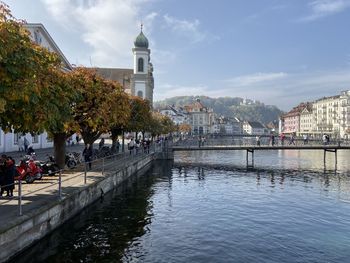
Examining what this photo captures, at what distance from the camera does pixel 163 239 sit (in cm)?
Result: 1819

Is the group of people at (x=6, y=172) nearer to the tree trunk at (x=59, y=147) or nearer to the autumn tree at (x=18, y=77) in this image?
the autumn tree at (x=18, y=77)

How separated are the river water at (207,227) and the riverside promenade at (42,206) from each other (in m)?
0.52

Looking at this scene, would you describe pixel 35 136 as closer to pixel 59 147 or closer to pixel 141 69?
pixel 59 147

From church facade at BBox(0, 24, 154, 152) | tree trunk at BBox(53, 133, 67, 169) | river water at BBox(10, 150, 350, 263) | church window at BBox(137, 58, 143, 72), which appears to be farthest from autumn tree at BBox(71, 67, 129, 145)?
church window at BBox(137, 58, 143, 72)

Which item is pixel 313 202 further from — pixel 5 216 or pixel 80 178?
pixel 5 216

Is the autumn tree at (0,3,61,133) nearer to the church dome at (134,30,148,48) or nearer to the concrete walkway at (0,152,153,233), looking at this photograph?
the concrete walkway at (0,152,153,233)

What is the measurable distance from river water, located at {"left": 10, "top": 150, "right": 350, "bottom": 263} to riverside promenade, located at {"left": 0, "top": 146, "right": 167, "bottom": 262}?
1.71 ft

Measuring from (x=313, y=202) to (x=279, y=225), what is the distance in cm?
865

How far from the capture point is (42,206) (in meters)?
17.0

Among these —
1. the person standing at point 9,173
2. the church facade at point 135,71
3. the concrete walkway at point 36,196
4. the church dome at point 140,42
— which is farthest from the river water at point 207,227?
the church dome at point 140,42

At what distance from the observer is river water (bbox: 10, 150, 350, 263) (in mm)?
16078

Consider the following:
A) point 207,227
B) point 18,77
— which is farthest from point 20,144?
point 18,77

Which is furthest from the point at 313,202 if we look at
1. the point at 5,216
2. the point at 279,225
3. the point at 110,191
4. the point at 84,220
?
the point at 5,216

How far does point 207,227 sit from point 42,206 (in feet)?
26.8
